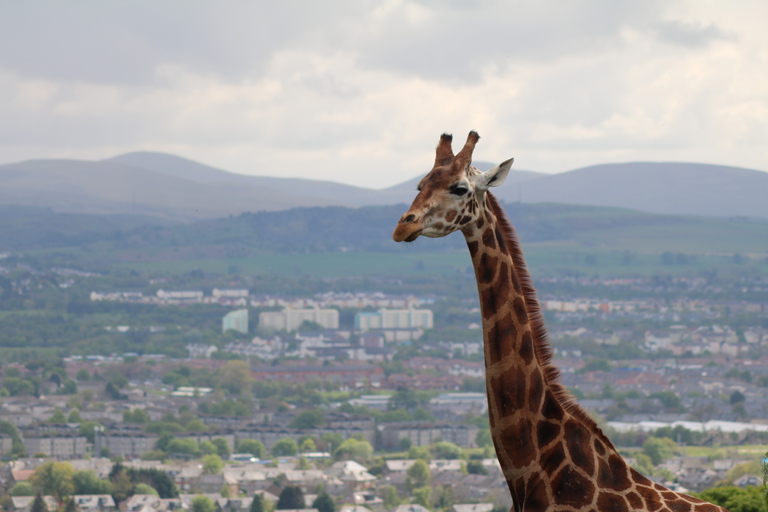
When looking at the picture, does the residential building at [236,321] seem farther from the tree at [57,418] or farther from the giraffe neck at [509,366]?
the giraffe neck at [509,366]

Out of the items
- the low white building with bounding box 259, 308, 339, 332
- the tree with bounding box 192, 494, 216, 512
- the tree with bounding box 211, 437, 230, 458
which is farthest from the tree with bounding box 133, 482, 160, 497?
the low white building with bounding box 259, 308, 339, 332

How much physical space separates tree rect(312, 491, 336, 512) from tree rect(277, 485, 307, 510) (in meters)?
0.74

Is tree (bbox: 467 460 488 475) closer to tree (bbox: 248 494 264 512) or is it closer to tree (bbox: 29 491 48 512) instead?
tree (bbox: 248 494 264 512)

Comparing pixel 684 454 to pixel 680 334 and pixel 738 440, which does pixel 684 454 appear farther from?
A: pixel 680 334

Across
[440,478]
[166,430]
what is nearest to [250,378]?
[166,430]

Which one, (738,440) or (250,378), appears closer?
(738,440)

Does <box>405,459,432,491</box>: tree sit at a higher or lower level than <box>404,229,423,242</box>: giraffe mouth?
lower

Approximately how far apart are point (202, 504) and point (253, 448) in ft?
90.8

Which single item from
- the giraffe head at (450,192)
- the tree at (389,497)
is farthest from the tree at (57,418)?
the giraffe head at (450,192)

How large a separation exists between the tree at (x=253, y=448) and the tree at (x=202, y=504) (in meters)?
25.4

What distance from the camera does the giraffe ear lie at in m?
5.18

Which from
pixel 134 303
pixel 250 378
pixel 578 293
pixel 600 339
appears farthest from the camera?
pixel 578 293

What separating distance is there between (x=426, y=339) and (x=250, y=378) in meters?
40.1

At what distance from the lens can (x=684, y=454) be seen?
7725cm
